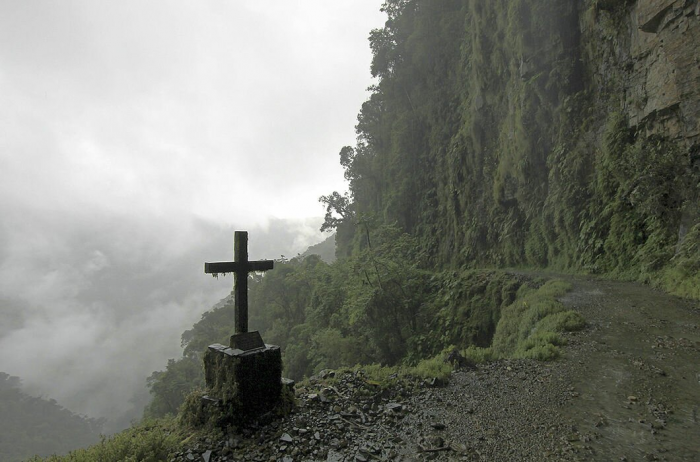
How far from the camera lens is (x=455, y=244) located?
2425 centimetres

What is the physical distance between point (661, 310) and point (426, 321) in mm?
10653

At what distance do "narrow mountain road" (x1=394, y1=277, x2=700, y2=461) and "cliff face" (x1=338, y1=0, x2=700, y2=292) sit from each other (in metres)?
4.40

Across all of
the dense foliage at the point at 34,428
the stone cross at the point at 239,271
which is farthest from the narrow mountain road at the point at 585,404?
the dense foliage at the point at 34,428

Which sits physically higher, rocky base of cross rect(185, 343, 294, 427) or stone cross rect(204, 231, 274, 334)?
stone cross rect(204, 231, 274, 334)

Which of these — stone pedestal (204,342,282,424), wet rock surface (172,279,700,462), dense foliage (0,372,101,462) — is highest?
stone pedestal (204,342,282,424)

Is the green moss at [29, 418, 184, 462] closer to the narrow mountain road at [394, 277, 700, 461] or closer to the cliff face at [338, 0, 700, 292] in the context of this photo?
the narrow mountain road at [394, 277, 700, 461]

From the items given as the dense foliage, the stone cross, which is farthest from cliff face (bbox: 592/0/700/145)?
the dense foliage

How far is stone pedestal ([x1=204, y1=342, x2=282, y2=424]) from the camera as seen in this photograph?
15.4ft

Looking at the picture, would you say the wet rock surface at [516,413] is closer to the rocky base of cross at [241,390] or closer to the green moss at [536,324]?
the rocky base of cross at [241,390]

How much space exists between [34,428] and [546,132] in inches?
4606

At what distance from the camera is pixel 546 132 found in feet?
59.4

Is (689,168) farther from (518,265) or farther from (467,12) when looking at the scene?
(467,12)

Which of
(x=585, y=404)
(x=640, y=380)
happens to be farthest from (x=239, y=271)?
(x=640, y=380)

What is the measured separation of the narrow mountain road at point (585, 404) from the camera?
3.62 m
